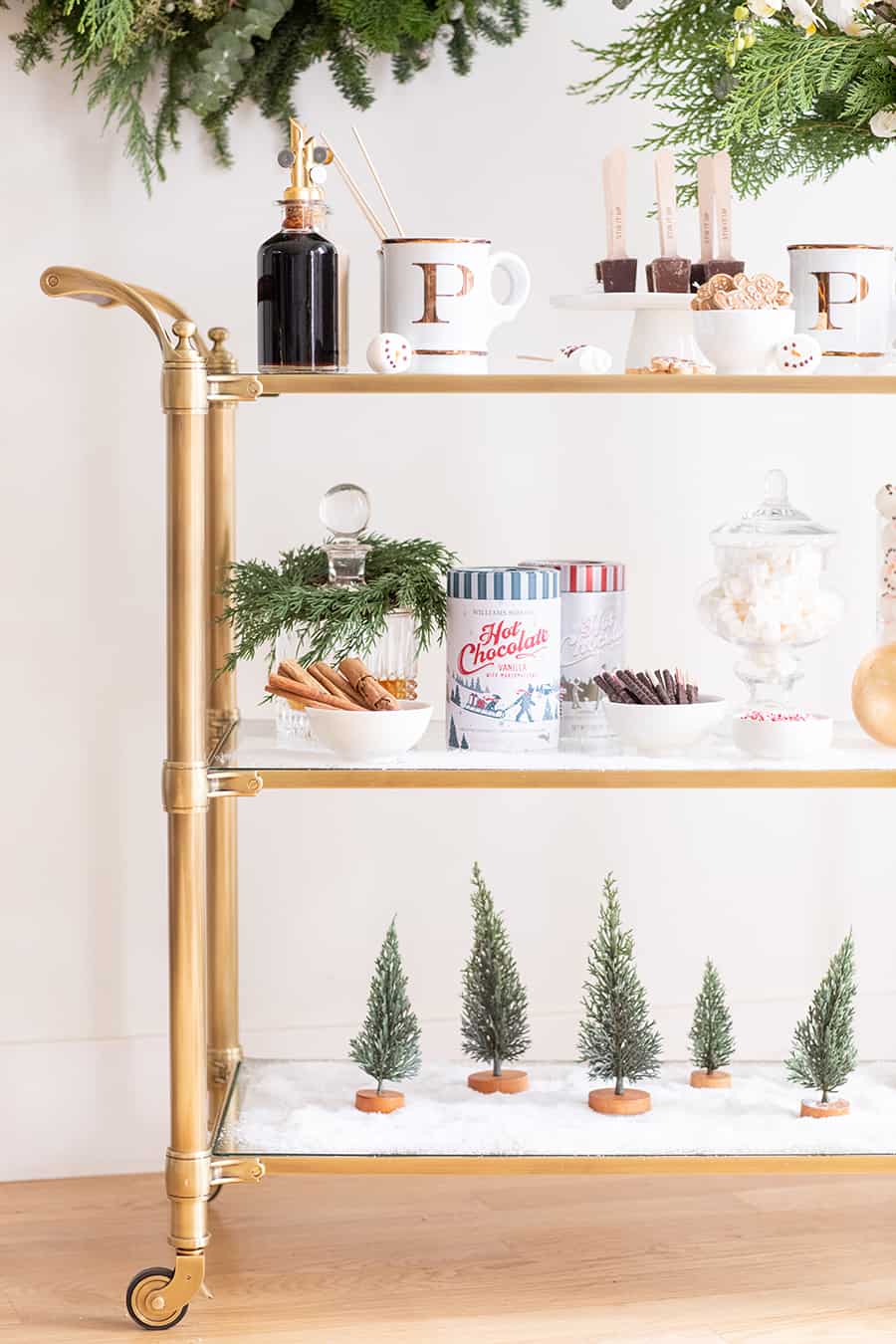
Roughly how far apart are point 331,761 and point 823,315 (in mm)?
709

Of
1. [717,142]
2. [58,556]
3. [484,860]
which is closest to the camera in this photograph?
[717,142]

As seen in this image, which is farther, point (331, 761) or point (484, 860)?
point (484, 860)

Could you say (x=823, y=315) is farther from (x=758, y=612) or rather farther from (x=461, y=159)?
(x=461, y=159)

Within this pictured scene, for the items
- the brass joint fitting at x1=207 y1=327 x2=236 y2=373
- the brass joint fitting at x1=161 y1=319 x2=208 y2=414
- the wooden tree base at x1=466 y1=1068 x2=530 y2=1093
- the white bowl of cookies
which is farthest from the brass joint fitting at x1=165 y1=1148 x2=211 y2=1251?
the white bowl of cookies

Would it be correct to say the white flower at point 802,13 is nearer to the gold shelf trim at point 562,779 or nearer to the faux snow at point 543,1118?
the gold shelf trim at point 562,779

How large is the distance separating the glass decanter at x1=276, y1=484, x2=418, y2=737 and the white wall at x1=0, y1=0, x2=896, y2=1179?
1.16ft

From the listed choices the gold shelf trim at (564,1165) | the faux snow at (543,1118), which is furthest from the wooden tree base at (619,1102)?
the gold shelf trim at (564,1165)

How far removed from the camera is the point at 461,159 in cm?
221

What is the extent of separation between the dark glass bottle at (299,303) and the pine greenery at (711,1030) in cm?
86

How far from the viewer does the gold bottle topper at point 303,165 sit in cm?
178

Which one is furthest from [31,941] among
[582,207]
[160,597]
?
[582,207]

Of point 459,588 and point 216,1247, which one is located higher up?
point 459,588

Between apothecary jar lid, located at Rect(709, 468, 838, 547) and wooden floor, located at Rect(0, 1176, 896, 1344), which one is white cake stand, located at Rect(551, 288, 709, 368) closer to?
apothecary jar lid, located at Rect(709, 468, 838, 547)

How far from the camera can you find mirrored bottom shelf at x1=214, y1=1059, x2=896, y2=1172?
1.81 metres
